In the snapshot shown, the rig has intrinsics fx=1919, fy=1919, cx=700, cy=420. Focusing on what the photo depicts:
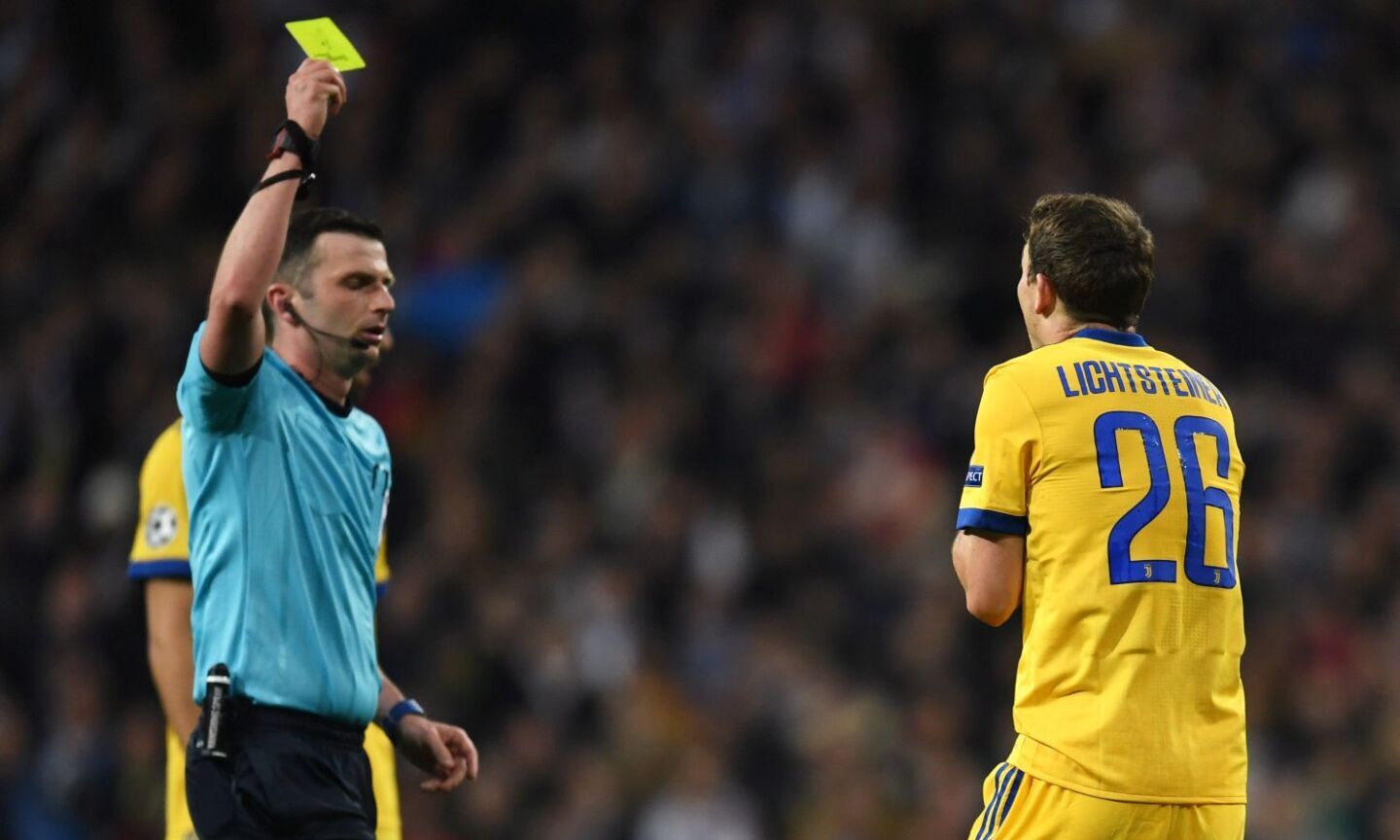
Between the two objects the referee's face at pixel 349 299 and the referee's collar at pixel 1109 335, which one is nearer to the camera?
the referee's collar at pixel 1109 335

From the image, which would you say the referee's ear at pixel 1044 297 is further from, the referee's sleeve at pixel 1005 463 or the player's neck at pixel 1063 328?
the referee's sleeve at pixel 1005 463

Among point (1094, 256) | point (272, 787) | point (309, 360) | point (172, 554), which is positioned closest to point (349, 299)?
point (309, 360)

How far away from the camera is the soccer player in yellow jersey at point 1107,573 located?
3799 mm

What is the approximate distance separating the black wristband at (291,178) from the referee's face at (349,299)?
0.41m

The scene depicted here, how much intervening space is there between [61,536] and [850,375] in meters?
4.46

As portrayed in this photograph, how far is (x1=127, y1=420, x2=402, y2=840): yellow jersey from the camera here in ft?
16.4

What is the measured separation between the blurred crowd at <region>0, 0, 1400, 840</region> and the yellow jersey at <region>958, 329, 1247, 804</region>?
16.4ft

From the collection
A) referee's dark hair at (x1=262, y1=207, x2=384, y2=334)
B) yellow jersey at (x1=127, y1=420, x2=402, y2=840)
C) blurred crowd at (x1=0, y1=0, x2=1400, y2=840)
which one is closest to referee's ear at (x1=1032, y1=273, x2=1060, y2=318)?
referee's dark hair at (x1=262, y1=207, x2=384, y2=334)

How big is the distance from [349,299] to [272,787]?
115 cm

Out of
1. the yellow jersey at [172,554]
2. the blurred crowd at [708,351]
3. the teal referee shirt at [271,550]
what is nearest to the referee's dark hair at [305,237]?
the teal referee shirt at [271,550]

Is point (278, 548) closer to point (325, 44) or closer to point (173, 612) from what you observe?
point (173, 612)

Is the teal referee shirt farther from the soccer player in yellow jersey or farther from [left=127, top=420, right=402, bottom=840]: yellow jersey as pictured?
the soccer player in yellow jersey

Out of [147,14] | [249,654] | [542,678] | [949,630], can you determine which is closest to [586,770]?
[542,678]

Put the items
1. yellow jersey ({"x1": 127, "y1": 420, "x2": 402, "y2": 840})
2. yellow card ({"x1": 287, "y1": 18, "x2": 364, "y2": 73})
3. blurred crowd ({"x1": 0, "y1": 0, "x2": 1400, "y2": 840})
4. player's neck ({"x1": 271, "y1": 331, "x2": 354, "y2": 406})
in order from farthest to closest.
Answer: blurred crowd ({"x1": 0, "y1": 0, "x2": 1400, "y2": 840}) < yellow jersey ({"x1": 127, "y1": 420, "x2": 402, "y2": 840}) < player's neck ({"x1": 271, "y1": 331, "x2": 354, "y2": 406}) < yellow card ({"x1": 287, "y1": 18, "x2": 364, "y2": 73})
